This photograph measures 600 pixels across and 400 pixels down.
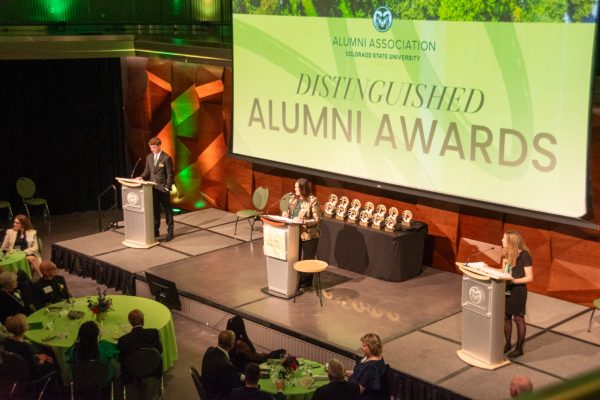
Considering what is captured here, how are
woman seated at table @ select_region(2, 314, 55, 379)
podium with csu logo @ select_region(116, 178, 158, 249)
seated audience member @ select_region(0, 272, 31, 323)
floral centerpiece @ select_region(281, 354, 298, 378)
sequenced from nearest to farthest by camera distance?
1. floral centerpiece @ select_region(281, 354, 298, 378)
2. woman seated at table @ select_region(2, 314, 55, 379)
3. seated audience member @ select_region(0, 272, 31, 323)
4. podium with csu logo @ select_region(116, 178, 158, 249)

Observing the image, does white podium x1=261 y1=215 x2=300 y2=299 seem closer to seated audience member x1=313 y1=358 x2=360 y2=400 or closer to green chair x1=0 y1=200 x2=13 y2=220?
seated audience member x1=313 y1=358 x2=360 y2=400

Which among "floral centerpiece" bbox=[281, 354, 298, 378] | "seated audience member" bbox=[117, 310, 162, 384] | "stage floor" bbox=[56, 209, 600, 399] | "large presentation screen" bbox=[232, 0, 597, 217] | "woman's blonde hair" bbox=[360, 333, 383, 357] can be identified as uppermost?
"large presentation screen" bbox=[232, 0, 597, 217]

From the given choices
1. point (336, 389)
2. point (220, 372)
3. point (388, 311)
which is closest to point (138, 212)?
point (388, 311)

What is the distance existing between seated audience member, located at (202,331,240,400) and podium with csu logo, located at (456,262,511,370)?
2.07 m

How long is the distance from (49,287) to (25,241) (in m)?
1.76

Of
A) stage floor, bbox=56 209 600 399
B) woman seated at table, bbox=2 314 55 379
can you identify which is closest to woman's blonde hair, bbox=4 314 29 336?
woman seated at table, bbox=2 314 55 379

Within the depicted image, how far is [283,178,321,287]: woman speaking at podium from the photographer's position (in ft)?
25.8

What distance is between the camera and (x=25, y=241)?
888cm

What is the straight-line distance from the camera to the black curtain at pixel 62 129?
12.3 meters

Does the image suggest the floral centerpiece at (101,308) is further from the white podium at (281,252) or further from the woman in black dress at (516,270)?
the woman in black dress at (516,270)

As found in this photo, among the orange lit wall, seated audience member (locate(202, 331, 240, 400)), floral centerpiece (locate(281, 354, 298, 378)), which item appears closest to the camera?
seated audience member (locate(202, 331, 240, 400))

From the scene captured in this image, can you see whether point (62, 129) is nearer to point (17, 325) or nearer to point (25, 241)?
point (25, 241)

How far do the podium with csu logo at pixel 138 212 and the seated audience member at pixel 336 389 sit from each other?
200 inches

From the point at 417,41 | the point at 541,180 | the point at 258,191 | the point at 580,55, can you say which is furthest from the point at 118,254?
the point at 580,55
